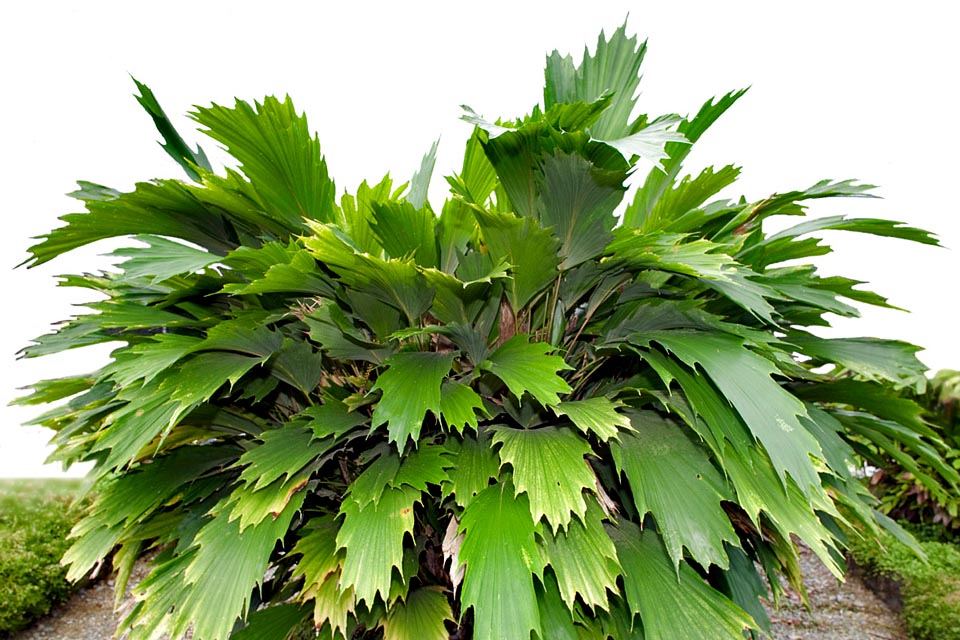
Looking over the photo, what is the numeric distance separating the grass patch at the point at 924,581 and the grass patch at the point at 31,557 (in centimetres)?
405

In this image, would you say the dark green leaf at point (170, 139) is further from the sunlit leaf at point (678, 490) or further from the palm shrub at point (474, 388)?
the sunlit leaf at point (678, 490)

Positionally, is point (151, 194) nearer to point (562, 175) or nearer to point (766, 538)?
point (562, 175)

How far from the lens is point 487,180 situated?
1.89 m

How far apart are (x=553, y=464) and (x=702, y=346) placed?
0.44m

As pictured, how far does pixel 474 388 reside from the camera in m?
1.58

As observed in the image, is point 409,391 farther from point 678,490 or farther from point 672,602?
point 672,602

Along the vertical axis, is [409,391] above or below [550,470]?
above

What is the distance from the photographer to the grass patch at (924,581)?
9.42ft

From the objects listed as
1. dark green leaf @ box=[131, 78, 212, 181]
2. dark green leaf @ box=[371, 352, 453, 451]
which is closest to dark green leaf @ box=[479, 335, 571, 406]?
dark green leaf @ box=[371, 352, 453, 451]

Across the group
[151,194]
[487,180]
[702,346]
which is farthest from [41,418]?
[702,346]

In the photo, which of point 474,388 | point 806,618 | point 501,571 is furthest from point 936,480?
point 501,571

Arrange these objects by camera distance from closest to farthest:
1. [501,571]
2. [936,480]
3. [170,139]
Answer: [501,571]
[170,139]
[936,480]

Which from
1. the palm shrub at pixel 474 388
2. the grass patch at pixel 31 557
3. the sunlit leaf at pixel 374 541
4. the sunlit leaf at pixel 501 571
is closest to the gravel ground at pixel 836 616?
the palm shrub at pixel 474 388

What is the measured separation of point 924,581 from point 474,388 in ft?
10.0
